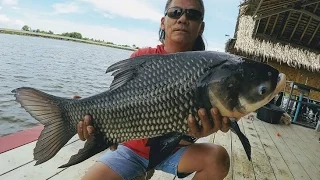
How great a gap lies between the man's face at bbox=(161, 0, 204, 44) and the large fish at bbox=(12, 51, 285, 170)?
0.75 meters

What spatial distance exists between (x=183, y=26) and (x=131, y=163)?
119 cm

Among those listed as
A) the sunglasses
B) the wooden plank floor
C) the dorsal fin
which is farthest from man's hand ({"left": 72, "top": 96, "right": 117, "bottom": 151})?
the wooden plank floor

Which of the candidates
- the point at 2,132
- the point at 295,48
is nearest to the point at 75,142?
the point at 2,132

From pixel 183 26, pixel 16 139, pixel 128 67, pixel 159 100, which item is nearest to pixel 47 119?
pixel 128 67

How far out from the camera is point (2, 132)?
7422 mm

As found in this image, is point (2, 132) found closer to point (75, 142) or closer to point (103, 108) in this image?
point (75, 142)

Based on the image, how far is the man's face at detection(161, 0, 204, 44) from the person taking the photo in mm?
2520

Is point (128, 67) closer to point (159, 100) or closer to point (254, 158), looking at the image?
point (159, 100)

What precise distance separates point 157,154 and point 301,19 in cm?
839

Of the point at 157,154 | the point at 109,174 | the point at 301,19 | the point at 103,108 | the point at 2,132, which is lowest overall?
the point at 2,132

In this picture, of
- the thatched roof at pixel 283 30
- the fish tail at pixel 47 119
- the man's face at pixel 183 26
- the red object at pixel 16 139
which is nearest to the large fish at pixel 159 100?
the fish tail at pixel 47 119

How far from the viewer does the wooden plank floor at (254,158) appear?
3.13m

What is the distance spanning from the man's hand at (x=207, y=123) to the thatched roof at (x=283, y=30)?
5.30m

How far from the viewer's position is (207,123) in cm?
175
